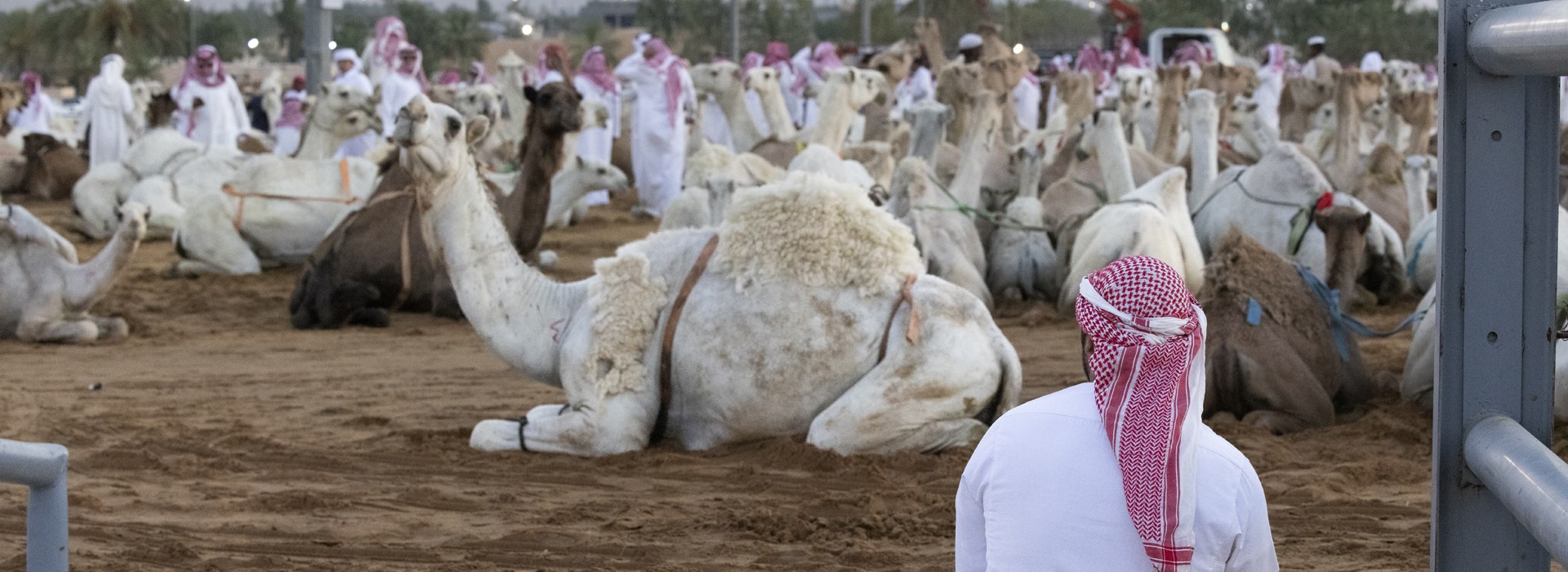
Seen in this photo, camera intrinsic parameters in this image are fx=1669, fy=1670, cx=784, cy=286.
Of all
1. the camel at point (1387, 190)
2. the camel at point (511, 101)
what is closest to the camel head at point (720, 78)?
the camel at point (511, 101)

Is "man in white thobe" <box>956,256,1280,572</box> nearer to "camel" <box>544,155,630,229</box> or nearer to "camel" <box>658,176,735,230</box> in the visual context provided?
"camel" <box>658,176,735,230</box>

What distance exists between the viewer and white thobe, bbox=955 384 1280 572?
241 centimetres

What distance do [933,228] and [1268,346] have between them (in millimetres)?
3854

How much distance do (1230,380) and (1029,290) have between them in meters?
4.63

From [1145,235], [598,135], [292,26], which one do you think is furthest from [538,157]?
[292,26]

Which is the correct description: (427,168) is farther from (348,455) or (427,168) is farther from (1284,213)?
(1284,213)

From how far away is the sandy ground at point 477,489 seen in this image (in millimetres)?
4875

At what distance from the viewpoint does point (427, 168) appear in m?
6.43

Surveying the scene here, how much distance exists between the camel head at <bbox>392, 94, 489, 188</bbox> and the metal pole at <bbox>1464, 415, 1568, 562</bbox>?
4.87 metres

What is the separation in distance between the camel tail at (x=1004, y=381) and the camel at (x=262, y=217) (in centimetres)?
780

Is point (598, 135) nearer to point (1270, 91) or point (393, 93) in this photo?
point (393, 93)

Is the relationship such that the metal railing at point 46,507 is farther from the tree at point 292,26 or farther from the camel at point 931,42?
the tree at point 292,26

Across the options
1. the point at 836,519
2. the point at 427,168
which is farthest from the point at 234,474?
the point at 836,519

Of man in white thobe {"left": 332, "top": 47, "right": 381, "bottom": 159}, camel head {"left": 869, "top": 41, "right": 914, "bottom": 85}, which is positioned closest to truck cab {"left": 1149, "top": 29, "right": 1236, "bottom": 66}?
camel head {"left": 869, "top": 41, "right": 914, "bottom": 85}
